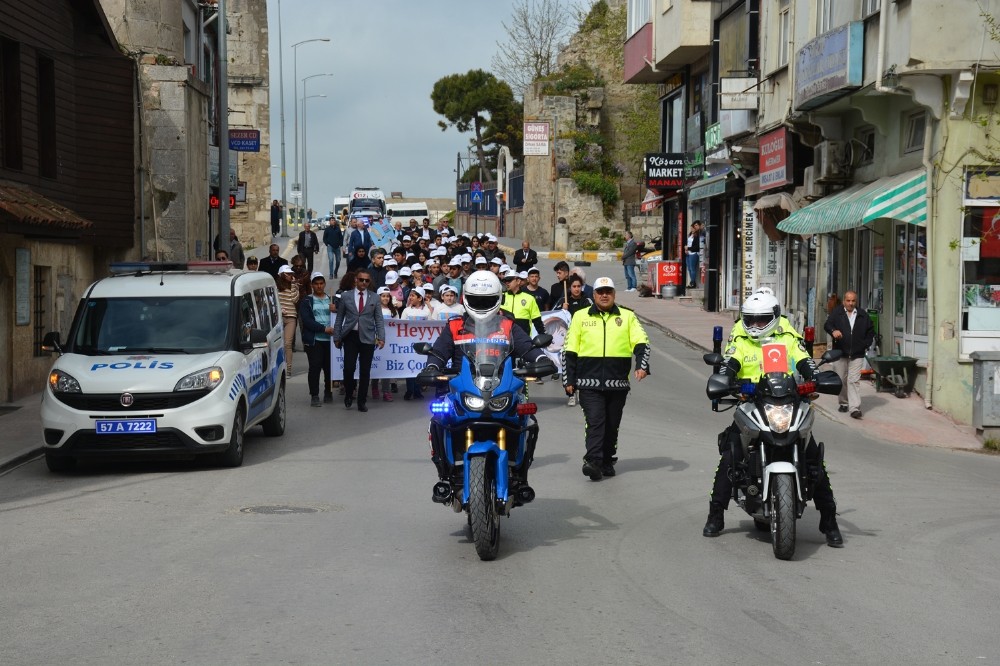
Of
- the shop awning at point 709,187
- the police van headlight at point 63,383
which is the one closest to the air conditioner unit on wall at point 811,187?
the shop awning at point 709,187

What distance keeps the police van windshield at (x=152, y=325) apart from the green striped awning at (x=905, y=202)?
990cm

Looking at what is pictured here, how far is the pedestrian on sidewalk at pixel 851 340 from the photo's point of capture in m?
17.9

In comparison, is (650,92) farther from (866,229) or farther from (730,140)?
(866,229)

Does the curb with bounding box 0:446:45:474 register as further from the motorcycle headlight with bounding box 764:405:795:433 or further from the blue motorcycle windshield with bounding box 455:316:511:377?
the motorcycle headlight with bounding box 764:405:795:433

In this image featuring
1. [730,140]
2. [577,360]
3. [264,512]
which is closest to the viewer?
[264,512]

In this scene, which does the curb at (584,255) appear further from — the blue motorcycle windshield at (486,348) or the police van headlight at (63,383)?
the blue motorcycle windshield at (486,348)

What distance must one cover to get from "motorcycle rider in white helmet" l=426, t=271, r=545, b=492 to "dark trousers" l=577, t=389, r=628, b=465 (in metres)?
2.64

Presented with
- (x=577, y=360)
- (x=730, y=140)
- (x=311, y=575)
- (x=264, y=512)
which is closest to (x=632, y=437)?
(x=577, y=360)

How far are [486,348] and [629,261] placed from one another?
3150 cm

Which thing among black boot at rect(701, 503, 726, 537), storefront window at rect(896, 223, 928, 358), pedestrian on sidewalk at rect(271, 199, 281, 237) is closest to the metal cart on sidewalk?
storefront window at rect(896, 223, 928, 358)

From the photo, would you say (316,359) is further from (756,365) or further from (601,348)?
(756,365)

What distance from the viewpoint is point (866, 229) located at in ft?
74.0

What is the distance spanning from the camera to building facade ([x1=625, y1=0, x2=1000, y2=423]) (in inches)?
711

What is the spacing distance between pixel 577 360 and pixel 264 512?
339 centimetres
